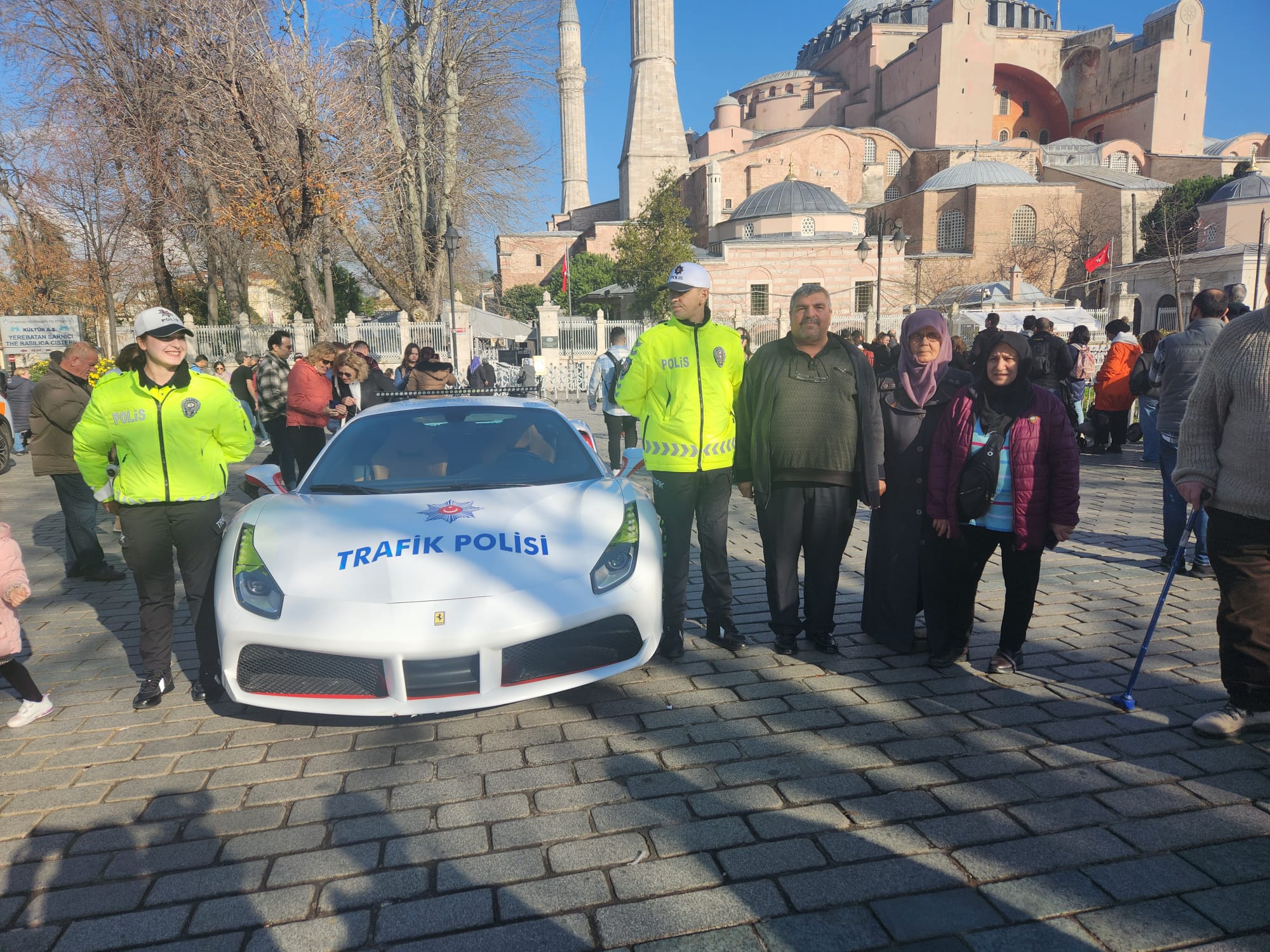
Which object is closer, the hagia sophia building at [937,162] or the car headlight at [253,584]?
the car headlight at [253,584]

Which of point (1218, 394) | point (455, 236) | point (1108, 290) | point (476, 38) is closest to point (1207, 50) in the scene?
point (1108, 290)

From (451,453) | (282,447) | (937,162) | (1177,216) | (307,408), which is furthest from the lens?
(937,162)

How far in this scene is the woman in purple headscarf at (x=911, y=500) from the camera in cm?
423

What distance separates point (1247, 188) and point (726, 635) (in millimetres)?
58164

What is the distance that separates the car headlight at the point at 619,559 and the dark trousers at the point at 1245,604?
2501 millimetres

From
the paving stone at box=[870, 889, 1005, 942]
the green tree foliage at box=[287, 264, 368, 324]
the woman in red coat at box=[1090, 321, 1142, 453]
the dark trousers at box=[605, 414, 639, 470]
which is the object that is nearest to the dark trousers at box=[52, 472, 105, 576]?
the dark trousers at box=[605, 414, 639, 470]

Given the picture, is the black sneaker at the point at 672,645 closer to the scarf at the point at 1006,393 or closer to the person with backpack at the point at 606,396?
the scarf at the point at 1006,393

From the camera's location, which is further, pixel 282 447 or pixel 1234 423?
pixel 282 447

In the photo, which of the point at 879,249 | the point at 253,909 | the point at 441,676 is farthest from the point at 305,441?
the point at 879,249

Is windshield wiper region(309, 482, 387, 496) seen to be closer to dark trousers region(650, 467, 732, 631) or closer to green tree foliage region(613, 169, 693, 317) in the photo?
dark trousers region(650, 467, 732, 631)

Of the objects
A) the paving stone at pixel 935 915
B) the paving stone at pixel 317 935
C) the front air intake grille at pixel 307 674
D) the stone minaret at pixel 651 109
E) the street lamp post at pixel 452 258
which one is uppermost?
the stone minaret at pixel 651 109

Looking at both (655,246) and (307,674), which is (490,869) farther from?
(655,246)

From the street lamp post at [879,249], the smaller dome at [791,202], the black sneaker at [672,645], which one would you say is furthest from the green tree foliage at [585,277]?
the black sneaker at [672,645]

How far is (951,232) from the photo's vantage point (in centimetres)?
5419
